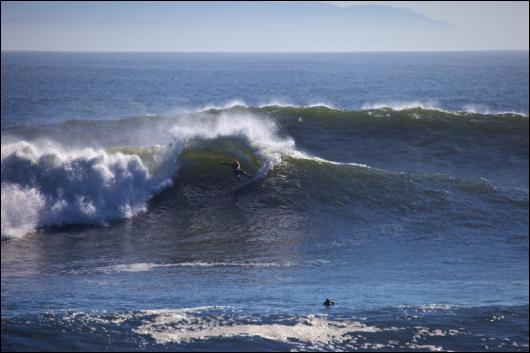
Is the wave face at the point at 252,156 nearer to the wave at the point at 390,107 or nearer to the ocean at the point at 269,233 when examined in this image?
the ocean at the point at 269,233

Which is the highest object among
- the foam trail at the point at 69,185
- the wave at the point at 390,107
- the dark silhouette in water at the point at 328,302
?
the wave at the point at 390,107

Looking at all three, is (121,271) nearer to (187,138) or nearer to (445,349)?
(445,349)

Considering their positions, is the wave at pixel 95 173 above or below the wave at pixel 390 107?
below

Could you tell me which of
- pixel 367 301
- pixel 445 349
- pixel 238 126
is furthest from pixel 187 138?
pixel 445 349

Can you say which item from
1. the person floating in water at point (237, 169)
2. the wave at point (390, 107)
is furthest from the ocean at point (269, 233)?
the wave at point (390, 107)

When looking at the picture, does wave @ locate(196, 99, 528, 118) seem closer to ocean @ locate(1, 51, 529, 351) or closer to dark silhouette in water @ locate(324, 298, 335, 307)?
ocean @ locate(1, 51, 529, 351)

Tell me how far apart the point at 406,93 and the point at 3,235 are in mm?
52724

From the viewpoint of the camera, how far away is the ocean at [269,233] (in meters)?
11.4

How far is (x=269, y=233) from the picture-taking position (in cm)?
1748

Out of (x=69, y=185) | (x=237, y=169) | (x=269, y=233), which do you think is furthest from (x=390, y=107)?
(x=69, y=185)

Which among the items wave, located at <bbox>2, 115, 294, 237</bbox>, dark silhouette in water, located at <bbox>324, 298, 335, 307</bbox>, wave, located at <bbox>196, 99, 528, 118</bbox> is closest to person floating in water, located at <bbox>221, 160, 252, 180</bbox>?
wave, located at <bbox>2, 115, 294, 237</bbox>

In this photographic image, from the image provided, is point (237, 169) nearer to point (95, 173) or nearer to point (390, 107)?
point (95, 173)

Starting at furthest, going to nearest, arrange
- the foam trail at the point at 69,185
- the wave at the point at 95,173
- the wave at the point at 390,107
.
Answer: the wave at the point at 390,107
the wave at the point at 95,173
the foam trail at the point at 69,185

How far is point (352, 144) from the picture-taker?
26.2 m
